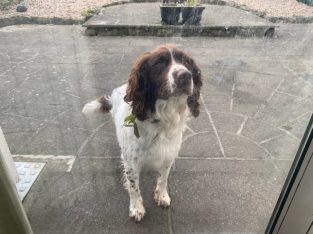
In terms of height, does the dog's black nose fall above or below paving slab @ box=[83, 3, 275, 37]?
above

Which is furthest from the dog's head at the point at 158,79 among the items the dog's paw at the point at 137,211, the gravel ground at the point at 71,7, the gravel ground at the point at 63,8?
the gravel ground at the point at 63,8

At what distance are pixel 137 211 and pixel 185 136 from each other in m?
0.96

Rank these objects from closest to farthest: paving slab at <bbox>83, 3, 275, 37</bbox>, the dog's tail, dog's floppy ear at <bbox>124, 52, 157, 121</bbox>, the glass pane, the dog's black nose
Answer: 1. the dog's black nose
2. dog's floppy ear at <bbox>124, 52, 157, 121</bbox>
3. the glass pane
4. the dog's tail
5. paving slab at <bbox>83, 3, 275, 37</bbox>

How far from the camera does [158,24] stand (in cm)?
386

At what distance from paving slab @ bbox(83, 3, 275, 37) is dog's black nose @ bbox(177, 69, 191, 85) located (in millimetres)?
2438

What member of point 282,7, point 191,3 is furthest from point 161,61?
point 191,3

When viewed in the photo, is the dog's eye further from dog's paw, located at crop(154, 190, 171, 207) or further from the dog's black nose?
dog's paw, located at crop(154, 190, 171, 207)

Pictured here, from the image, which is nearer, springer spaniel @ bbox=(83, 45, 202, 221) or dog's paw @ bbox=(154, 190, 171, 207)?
springer spaniel @ bbox=(83, 45, 202, 221)

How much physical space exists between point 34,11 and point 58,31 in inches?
27.9

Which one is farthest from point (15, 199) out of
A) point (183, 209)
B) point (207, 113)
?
point (207, 113)

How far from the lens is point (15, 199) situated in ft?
2.83

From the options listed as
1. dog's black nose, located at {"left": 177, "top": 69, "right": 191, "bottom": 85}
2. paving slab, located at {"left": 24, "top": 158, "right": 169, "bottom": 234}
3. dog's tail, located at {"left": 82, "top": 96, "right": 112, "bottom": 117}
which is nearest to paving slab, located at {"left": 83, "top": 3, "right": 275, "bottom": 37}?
A: dog's tail, located at {"left": 82, "top": 96, "right": 112, "bottom": 117}

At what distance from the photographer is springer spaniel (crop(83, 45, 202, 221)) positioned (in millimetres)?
1599

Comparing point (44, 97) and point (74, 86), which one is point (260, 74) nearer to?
point (74, 86)
